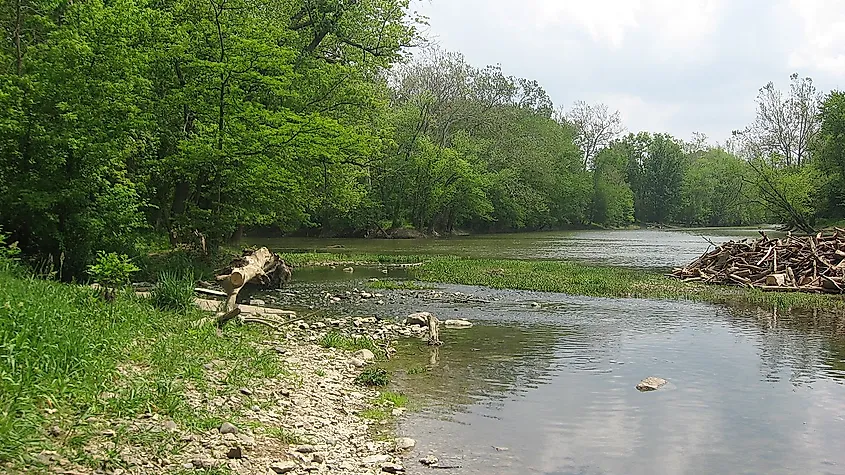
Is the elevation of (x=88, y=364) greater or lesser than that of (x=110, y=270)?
lesser

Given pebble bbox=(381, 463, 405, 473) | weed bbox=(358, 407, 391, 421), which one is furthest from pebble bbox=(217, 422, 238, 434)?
weed bbox=(358, 407, 391, 421)

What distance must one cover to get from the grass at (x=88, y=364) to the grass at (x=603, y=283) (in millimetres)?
15569

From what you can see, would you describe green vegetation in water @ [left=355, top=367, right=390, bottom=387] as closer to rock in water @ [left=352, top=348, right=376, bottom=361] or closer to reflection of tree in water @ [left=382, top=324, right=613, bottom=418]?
reflection of tree in water @ [left=382, top=324, right=613, bottom=418]

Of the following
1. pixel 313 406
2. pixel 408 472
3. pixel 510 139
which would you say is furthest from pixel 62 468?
pixel 510 139

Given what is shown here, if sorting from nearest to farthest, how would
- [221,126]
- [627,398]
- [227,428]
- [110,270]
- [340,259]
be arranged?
[227,428] → [627,398] → [110,270] → [221,126] → [340,259]

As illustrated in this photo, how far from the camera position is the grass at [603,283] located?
2212 centimetres

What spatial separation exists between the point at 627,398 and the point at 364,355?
478cm

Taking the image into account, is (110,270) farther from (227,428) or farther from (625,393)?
(625,393)

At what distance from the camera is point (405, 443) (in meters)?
8.02

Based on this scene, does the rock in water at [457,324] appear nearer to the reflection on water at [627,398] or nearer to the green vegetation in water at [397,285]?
the reflection on water at [627,398]

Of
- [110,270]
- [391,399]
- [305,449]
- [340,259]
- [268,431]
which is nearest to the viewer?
[305,449]

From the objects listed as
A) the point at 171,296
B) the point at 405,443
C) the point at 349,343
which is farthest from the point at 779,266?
the point at 405,443

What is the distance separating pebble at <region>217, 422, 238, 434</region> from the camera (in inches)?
274

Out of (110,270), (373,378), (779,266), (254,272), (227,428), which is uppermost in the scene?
(110,270)
